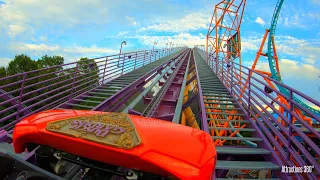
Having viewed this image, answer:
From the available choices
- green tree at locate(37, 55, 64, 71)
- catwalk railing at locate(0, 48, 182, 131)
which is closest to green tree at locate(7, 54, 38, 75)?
green tree at locate(37, 55, 64, 71)

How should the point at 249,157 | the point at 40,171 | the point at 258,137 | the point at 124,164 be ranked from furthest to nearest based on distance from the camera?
1. the point at 258,137
2. the point at 249,157
3. the point at 124,164
4. the point at 40,171

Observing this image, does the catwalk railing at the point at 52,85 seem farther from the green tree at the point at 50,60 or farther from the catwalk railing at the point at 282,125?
the green tree at the point at 50,60

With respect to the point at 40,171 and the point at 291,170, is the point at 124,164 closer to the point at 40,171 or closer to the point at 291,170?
the point at 40,171

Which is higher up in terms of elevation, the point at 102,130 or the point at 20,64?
the point at 102,130

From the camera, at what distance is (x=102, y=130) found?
1700 mm

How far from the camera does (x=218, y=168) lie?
301 cm

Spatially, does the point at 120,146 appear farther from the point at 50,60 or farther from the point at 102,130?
the point at 50,60

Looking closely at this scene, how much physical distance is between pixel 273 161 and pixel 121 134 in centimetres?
268

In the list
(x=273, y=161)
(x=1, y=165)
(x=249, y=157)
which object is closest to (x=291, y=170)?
(x=273, y=161)

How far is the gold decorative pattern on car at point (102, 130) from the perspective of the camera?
→ 1.56 metres

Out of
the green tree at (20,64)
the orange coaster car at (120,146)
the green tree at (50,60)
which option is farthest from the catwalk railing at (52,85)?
the green tree at (50,60)

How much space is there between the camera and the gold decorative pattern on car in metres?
1.56

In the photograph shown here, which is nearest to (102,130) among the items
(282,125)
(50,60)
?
(282,125)

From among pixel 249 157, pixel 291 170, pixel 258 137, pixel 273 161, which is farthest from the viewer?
pixel 258 137
